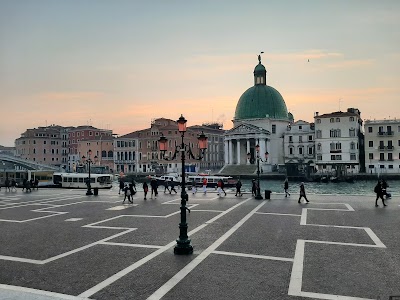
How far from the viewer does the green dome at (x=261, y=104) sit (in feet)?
332

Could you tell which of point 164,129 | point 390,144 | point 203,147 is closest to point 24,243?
point 203,147

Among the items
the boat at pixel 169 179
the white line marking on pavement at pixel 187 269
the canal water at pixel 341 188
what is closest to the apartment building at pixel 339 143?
the canal water at pixel 341 188

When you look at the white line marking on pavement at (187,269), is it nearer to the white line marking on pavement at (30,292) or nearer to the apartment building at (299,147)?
the white line marking on pavement at (30,292)

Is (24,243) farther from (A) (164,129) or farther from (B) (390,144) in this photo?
(A) (164,129)

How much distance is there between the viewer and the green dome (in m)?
101

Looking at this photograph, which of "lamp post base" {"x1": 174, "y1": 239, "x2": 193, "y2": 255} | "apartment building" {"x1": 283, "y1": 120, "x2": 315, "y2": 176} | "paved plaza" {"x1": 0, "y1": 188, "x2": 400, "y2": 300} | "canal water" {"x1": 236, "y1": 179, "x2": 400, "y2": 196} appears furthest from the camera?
"apartment building" {"x1": 283, "y1": 120, "x2": 315, "y2": 176}

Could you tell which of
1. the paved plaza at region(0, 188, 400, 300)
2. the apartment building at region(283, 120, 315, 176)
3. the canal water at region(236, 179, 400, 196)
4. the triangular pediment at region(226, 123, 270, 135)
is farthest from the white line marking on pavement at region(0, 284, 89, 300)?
the triangular pediment at region(226, 123, 270, 135)

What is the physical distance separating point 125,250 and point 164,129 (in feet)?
282

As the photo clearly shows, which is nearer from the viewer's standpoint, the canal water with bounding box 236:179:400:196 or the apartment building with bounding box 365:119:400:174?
the canal water with bounding box 236:179:400:196

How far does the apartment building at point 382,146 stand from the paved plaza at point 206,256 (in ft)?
202

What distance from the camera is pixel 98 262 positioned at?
37.7ft

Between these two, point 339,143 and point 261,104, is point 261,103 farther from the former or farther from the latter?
point 339,143

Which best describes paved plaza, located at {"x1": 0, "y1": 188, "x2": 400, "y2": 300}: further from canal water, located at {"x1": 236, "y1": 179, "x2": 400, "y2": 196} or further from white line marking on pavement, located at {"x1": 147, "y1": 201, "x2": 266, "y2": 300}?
canal water, located at {"x1": 236, "y1": 179, "x2": 400, "y2": 196}

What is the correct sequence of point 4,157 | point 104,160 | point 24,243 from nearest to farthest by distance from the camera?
point 24,243, point 4,157, point 104,160
